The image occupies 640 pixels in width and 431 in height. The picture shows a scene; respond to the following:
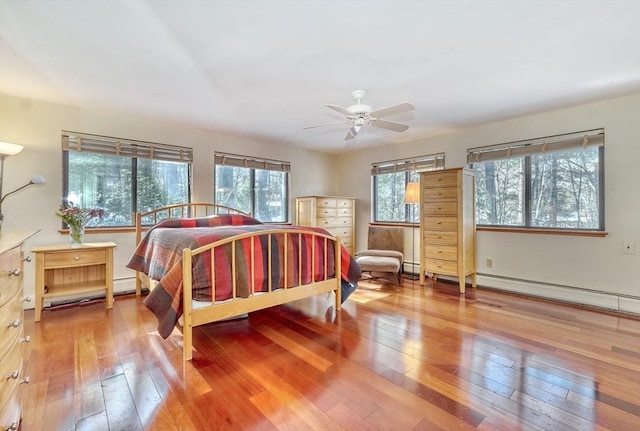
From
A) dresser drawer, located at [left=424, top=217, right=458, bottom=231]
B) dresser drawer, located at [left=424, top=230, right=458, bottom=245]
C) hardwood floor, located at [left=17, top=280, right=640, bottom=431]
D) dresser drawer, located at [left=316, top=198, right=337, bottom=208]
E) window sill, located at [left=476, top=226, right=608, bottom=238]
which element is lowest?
hardwood floor, located at [left=17, top=280, right=640, bottom=431]

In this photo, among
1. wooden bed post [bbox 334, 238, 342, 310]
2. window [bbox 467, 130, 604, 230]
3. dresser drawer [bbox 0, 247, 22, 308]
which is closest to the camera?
dresser drawer [bbox 0, 247, 22, 308]

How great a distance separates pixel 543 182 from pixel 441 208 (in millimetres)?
1188

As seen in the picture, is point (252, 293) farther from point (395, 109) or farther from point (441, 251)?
point (441, 251)

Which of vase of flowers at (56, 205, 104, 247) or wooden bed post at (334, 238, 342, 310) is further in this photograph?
vase of flowers at (56, 205, 104, 247)

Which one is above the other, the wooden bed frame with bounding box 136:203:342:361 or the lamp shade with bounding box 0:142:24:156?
the lamp shade with bounding box 0:142:24:156

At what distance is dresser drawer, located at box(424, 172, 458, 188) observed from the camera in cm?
382

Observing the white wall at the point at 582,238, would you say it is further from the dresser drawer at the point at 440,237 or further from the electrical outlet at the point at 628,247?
the dresser drawer at the point at 440,237

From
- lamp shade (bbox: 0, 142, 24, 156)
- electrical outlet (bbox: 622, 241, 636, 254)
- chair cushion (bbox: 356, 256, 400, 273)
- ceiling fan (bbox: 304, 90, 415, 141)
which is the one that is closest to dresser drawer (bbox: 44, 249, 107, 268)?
lamp shade (bbox: 0, 142, 24, 156)

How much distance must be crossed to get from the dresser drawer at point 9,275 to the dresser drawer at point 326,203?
12.6 ft

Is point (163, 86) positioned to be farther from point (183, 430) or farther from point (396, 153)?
point (396, 153)

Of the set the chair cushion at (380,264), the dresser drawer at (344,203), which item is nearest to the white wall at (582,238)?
the chair cushion at (380,264)

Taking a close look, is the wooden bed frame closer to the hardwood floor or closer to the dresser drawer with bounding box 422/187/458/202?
the hardwood floor

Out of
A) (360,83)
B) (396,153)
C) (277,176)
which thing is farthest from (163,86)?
(396,153)

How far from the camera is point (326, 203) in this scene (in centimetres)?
506
